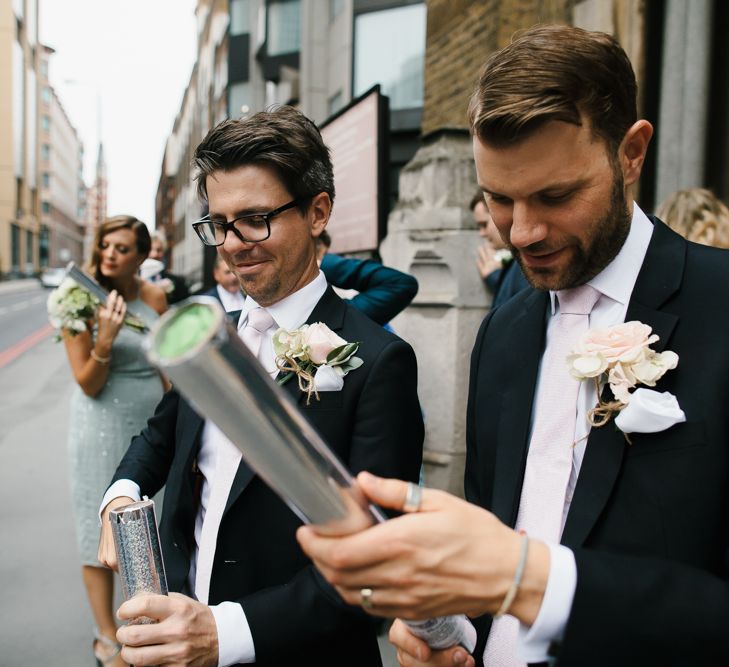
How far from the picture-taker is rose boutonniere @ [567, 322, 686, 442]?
3.53 ft

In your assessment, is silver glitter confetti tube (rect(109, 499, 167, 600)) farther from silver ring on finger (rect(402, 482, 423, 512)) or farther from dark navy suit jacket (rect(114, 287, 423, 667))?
silver ring on finger (rect(402, 482, 423, 512))

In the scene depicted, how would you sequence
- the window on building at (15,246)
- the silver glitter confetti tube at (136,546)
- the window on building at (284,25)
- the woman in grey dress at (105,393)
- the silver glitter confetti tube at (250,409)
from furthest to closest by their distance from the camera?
the window on building at (15,246)
the window on building at (284,25)
the woman in grey dress at (105,393)
the silver glitter confetti tube at (136,546)
the silver glitter confetti tube at (250,409)

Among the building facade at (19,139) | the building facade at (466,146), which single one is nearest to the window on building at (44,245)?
the building facade at (19,139)

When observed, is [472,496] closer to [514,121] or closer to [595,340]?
[595,340]

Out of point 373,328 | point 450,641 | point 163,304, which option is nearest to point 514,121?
point 373,328

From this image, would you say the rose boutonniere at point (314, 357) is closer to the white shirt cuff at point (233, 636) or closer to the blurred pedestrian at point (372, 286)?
the white shirt cuff at point (233, 636)

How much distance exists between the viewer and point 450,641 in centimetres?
106

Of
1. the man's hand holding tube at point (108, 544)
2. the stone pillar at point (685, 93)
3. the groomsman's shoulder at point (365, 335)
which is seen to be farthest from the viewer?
the stone pillar at point (685, 93)

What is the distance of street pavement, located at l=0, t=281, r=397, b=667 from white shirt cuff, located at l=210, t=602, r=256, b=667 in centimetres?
252

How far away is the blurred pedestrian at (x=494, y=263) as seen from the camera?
12.2 ft

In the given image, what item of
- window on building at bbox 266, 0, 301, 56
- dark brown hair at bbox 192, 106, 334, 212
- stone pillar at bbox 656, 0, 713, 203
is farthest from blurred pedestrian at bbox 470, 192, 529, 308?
window on building at bbox 266, 0, 301, 56

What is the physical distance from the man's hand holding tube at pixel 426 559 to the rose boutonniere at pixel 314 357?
80cm

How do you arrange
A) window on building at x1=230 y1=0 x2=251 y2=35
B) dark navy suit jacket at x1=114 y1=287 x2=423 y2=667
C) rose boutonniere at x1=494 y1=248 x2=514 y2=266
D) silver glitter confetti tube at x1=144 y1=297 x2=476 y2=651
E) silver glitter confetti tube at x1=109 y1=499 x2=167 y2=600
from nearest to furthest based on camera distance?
1. silver glitter confetti tube at x1=144 y1=297 x2=476 y2=651
2. silver glitter confetti tube at x1=109 y1=499 x2=167 y2=600
3. dark navy suit jacket at x1=114 y1=287 x2=423 y2=667
4. rose boutonniere at x1=494 y1=248 x2=514 y2=266
5. window on building at x1=230 y1=0 x2=251 y2=35

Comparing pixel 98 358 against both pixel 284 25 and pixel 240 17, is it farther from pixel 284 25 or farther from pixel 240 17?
pixel 240 17
